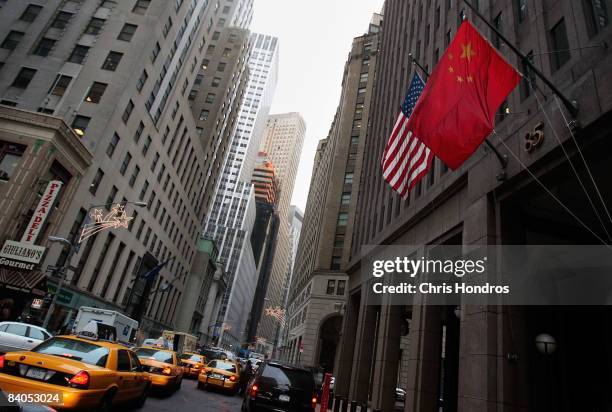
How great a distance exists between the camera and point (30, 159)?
2711 cm

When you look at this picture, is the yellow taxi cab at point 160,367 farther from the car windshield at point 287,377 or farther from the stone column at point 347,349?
the stone column at point 347,349

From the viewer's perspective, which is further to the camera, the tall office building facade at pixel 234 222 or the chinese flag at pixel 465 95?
the tall office building facade at pixel 234 222

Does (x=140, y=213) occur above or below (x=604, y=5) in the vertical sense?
above

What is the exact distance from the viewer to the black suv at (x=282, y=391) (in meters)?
10.0

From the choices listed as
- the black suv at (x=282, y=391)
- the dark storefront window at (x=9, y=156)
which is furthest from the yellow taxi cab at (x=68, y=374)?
the dark storefront window at (x=9, y=156)

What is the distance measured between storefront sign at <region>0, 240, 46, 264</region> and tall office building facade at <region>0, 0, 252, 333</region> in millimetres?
2574

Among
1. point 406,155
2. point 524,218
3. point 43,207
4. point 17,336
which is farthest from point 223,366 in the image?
point 43,207

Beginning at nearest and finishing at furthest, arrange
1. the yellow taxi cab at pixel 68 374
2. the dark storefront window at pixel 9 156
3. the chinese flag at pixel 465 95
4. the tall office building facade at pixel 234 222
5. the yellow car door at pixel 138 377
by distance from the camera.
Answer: the yellow taxi cab at pixel 68 374
the chinese flag at pixel 465 95
the yellow car door at pixel 138 377
the dark storefront window at pixel 9 156
the tall office building facade at pixel 234 222

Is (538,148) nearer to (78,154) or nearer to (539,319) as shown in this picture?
(539,319)

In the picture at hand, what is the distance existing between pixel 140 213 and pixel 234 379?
31.2 metres

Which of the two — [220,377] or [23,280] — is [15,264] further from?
[220,377]

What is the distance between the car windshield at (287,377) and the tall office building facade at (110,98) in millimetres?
23114

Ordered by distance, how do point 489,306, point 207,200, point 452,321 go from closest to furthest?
point 489,306, point 452,321, point 207,200

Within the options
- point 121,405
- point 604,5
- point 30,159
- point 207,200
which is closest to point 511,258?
point 604,5
